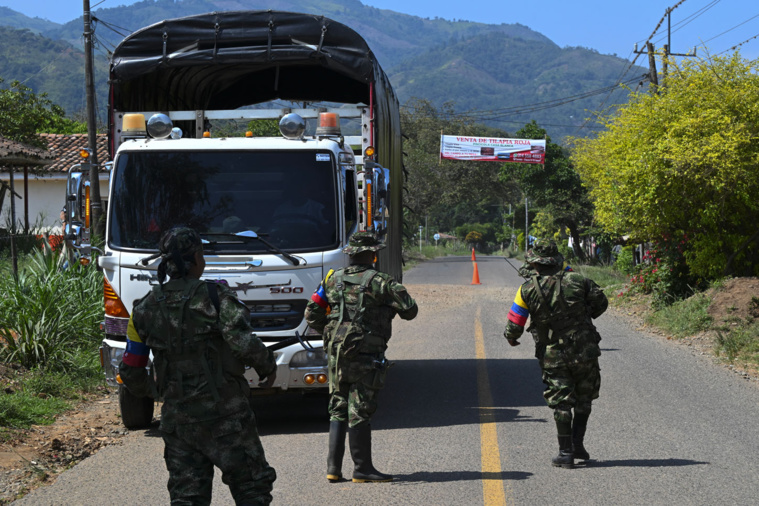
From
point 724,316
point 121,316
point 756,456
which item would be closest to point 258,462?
point 121,316

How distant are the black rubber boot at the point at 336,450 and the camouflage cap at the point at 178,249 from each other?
2.16 meters

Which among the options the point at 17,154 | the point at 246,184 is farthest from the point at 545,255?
the point at 17,154

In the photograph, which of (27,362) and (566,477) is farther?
(27,362)

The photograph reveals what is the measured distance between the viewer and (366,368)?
236 inches

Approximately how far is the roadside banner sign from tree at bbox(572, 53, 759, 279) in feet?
84.2

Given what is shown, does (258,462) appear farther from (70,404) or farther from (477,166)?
(477,166)

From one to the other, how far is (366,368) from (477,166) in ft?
178

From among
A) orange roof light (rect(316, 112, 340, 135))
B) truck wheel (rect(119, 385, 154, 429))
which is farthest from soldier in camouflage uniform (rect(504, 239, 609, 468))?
truck wheel (rect(119, 385, 154, 429))

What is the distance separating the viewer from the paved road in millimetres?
5781

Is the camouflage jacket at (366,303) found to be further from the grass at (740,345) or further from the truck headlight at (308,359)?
the grass at (740,345)

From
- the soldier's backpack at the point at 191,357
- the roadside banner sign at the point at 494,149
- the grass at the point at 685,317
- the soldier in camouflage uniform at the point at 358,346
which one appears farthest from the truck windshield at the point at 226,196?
the roadside banner sign at the point at 494,149

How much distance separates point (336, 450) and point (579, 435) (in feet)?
6.00

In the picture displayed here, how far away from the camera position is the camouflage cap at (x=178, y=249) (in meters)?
4.25

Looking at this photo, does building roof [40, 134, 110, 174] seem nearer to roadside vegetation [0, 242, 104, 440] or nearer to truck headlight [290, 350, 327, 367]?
roadside vegetation [0, 242, 104, 440]
